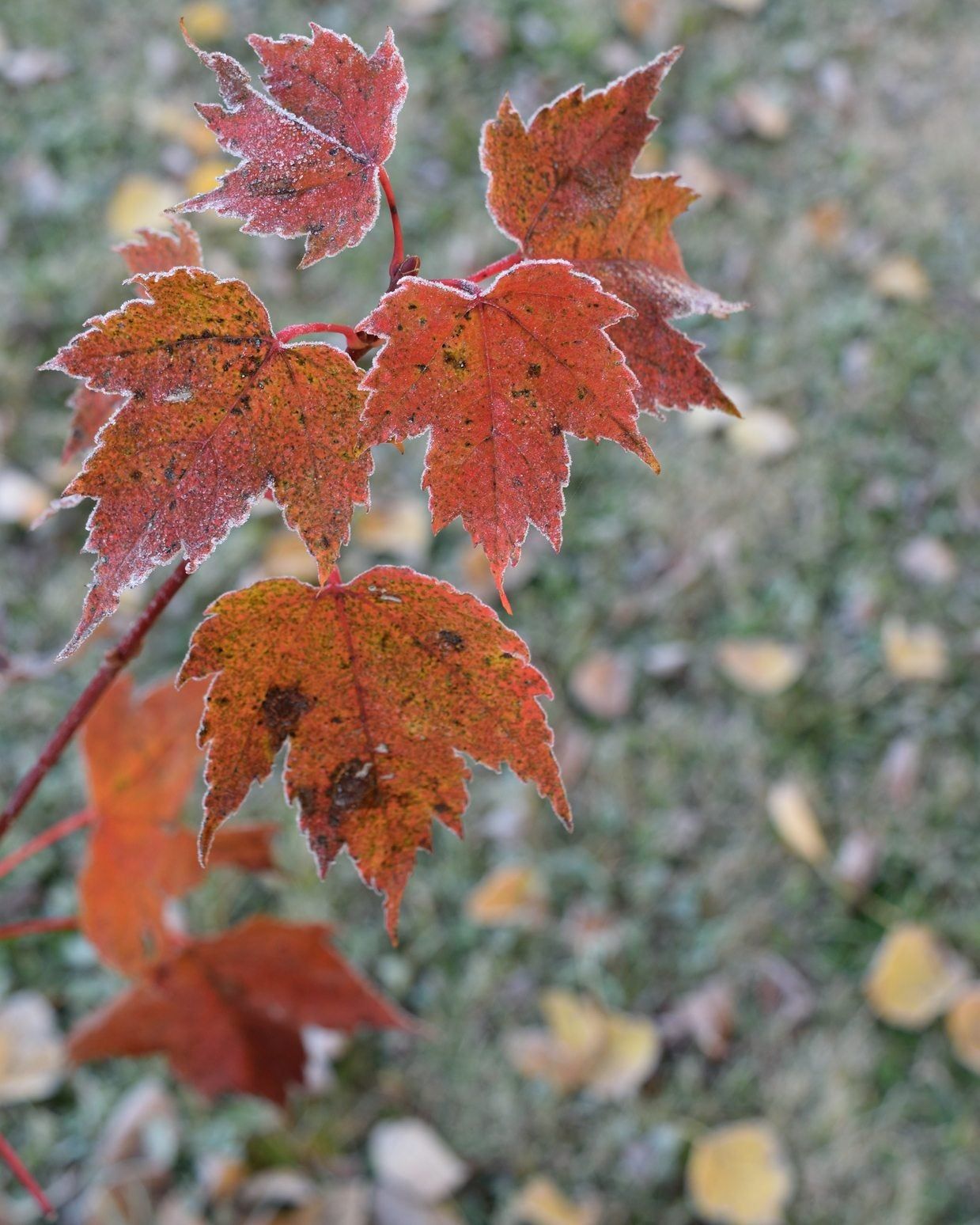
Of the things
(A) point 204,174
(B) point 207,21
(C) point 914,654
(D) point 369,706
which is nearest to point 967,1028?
(C) point 914,654

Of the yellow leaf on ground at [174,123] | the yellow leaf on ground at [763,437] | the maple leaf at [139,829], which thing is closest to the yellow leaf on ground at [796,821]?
the yellow leaf on ground at [763,437]

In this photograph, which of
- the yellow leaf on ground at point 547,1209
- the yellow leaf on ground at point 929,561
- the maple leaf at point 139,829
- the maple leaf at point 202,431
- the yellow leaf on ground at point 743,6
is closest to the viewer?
the maple leaf at point 202,431

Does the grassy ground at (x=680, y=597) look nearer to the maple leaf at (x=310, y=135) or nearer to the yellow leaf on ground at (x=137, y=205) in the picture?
the yellow leaf on ground at (x=137, y=205)

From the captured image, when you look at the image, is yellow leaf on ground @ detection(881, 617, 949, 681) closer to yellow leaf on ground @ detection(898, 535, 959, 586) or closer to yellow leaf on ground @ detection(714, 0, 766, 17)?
yellow leaf on ground @ detection(898, 535, 959, 586)

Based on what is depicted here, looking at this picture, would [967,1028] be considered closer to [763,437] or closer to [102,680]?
[763,437]

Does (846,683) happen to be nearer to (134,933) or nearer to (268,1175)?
(268,1175)

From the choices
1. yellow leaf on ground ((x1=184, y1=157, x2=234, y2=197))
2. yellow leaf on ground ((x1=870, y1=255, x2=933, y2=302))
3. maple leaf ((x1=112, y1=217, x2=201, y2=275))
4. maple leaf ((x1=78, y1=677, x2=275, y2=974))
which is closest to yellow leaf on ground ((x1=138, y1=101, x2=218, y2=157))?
yellow leaf on ground ((x1=184, y1=157, x2=234, y2=197))
